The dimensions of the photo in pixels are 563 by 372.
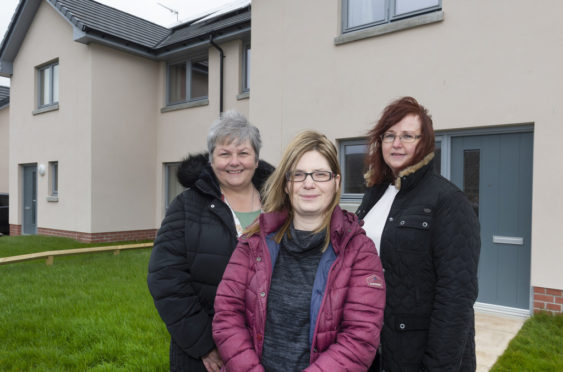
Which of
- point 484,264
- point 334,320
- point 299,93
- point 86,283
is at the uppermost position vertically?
point 299,93

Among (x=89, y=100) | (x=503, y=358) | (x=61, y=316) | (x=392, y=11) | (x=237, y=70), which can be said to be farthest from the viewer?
(x=89, y=100)

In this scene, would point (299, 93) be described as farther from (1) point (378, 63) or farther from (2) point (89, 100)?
(2) point (89, 100)

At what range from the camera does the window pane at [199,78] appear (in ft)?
37.1

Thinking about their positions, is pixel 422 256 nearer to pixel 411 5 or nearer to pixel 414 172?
pixel 414 172

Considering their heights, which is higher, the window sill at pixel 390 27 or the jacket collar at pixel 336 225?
the window sill at pixel 390 27

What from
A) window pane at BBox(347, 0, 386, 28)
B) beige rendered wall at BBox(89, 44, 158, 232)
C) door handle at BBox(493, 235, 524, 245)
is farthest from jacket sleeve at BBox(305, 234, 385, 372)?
beige rendered wall at BBox(89, 44, 158, 232)

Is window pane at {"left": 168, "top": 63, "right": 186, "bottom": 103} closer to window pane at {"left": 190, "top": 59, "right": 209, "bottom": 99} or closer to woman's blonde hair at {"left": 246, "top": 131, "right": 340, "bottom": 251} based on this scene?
window pane at {"left": 190, "top": 59, "right": 209, "bottom": 99}

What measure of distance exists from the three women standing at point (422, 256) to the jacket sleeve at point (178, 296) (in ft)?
2.93

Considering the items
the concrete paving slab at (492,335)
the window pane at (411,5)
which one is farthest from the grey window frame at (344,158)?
the concrete paving slab at (492,335)

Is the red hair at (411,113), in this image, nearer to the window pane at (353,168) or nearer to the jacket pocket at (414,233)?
the jacket pocket at (414,233)

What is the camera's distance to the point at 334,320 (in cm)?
154

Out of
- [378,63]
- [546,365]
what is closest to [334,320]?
[546,365]

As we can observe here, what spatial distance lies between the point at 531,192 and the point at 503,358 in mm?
2298

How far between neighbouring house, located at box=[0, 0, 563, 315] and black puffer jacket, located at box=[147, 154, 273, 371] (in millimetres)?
4341
